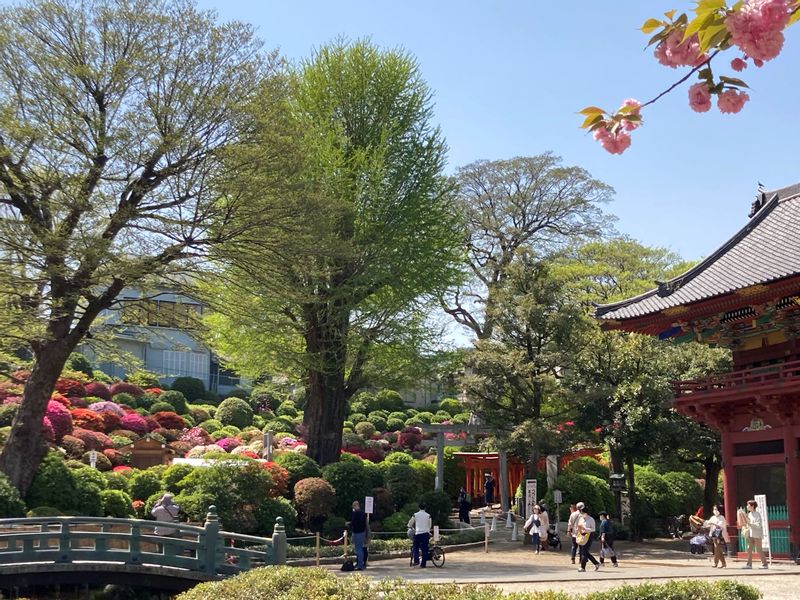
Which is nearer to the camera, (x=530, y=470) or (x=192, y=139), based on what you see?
(x=192, y=139)

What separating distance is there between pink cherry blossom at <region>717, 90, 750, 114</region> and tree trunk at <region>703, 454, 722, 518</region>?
31694 mm

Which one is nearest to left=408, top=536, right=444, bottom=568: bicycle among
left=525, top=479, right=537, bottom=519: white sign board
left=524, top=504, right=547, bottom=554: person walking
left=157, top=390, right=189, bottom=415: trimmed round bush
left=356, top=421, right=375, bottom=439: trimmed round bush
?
left=524, top=504, right=547, bottom=554: person walking

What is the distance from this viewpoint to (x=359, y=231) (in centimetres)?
3041

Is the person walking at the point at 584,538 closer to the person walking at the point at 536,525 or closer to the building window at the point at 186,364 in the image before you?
the person walking at the point at 536,525

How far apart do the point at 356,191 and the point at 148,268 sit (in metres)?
10.2

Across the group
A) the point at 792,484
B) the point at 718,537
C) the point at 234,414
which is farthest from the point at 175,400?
the point at 792,484

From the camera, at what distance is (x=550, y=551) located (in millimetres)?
27984

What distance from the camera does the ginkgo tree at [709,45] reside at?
12.7 feet

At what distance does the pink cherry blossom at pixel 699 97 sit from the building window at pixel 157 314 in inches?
850

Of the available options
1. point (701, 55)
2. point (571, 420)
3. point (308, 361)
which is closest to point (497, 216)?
point (571, 420)

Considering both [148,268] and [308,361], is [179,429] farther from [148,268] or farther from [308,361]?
[148,268]

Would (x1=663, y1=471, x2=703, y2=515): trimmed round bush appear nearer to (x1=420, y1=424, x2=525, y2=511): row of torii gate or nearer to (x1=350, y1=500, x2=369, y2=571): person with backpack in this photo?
(x1=420, y1=424, x2=525, y2=511): row of torii gate

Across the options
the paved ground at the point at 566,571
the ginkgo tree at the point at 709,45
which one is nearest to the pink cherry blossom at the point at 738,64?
the ginkgo tree at the point at 709,45

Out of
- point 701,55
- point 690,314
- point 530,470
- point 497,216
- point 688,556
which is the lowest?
point 688,556
